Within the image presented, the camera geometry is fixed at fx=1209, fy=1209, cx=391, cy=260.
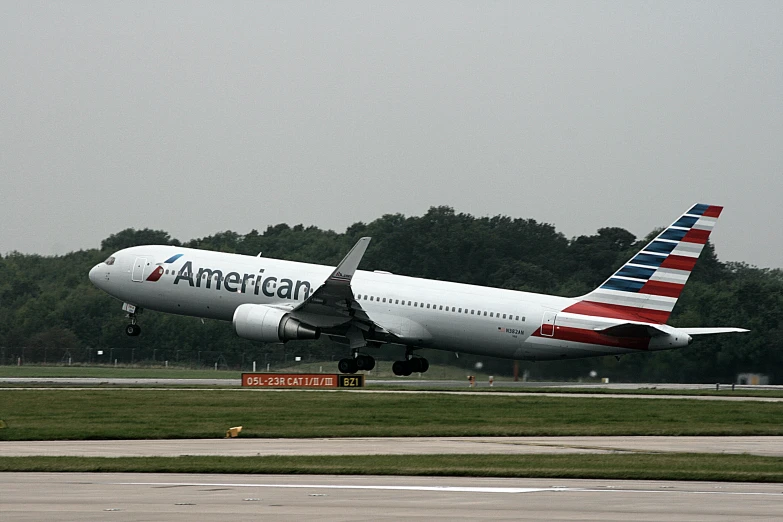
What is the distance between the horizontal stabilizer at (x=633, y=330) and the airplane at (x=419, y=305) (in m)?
0.05

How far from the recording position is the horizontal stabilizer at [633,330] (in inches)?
1871

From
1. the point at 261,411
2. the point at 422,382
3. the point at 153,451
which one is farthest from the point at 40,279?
the point at 153,451

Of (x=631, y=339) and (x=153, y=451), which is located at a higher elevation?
(x=631, y=339)

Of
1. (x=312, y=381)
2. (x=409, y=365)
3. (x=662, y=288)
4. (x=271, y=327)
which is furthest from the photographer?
(x=409, y=365)

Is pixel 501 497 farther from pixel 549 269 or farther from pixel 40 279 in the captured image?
pixel 40 279

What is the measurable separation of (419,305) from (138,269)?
1353cm

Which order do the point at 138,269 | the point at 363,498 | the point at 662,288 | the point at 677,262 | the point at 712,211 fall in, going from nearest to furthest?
the point at 363,498
the point at 662,288
the point at 677,262
the point at 712,211
the point at 138,269

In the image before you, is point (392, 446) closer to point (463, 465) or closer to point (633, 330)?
point (463, 465)

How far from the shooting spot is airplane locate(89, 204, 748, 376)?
1929 inches

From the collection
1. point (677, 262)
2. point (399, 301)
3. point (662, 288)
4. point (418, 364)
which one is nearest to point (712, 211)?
point (677, 262)

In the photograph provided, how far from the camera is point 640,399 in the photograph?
4094cm

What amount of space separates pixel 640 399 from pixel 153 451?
2175 cm

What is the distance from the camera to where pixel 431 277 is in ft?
328

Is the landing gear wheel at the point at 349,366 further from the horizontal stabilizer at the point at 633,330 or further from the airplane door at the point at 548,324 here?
the horizontal stabilizer at the point at 633,330
